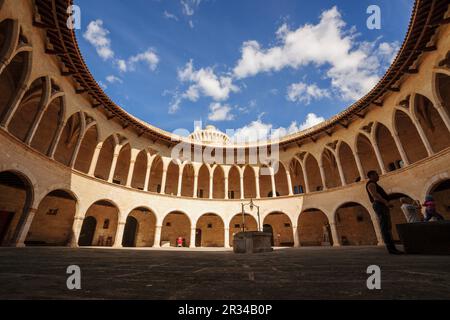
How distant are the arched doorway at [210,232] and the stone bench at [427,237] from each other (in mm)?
20972

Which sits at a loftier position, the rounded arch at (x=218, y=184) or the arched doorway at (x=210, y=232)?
the rounded arch at (x=218, y=184)

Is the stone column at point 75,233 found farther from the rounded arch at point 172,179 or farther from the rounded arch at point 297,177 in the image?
the rounded arch at point 297,177

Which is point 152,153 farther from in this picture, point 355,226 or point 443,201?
point 443,201

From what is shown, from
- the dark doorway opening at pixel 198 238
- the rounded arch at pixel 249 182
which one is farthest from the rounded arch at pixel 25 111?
the rounded arch at pixel 249 182

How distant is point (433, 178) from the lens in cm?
1233

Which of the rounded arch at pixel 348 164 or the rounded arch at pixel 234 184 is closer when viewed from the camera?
the rounded arch at pixel 348 164

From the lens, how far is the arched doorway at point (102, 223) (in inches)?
792

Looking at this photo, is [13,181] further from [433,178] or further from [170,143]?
[433,178]

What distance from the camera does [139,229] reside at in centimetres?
2288

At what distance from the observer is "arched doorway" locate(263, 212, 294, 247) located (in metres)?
23.7
